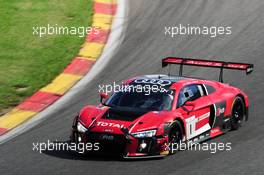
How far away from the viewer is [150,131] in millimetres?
11711

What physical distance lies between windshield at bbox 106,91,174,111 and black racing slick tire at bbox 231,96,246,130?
1562 mm

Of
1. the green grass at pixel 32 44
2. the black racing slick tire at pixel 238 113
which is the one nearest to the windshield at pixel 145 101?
the black racing slick tire at pixel 238 113

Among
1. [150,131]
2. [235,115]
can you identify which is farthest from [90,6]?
[150,131]

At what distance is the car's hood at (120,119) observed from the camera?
11.8m

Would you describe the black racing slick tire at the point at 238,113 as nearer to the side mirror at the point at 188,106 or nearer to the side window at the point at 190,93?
the side window at the point at 190,93

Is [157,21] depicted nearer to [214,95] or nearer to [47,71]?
[47,71]

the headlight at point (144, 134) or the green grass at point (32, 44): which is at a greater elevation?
the green grass at point (32, 44)

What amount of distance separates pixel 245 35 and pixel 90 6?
4.22 meters

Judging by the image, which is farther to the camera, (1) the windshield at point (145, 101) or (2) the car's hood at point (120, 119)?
(1) the windshield at point (145, 101)

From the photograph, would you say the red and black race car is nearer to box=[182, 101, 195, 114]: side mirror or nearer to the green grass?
box=[182, 101, 195, 114]: side mirror

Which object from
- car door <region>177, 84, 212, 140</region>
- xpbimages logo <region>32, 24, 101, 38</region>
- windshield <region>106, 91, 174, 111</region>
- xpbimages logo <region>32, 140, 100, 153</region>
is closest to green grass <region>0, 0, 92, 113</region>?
xpbimages logo <region>32, 24, 101, 38</region>

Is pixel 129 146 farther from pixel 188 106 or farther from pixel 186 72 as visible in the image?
pixel 186 72

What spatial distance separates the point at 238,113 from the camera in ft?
45.3

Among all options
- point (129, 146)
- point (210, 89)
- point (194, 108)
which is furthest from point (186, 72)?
point (129, 146)
